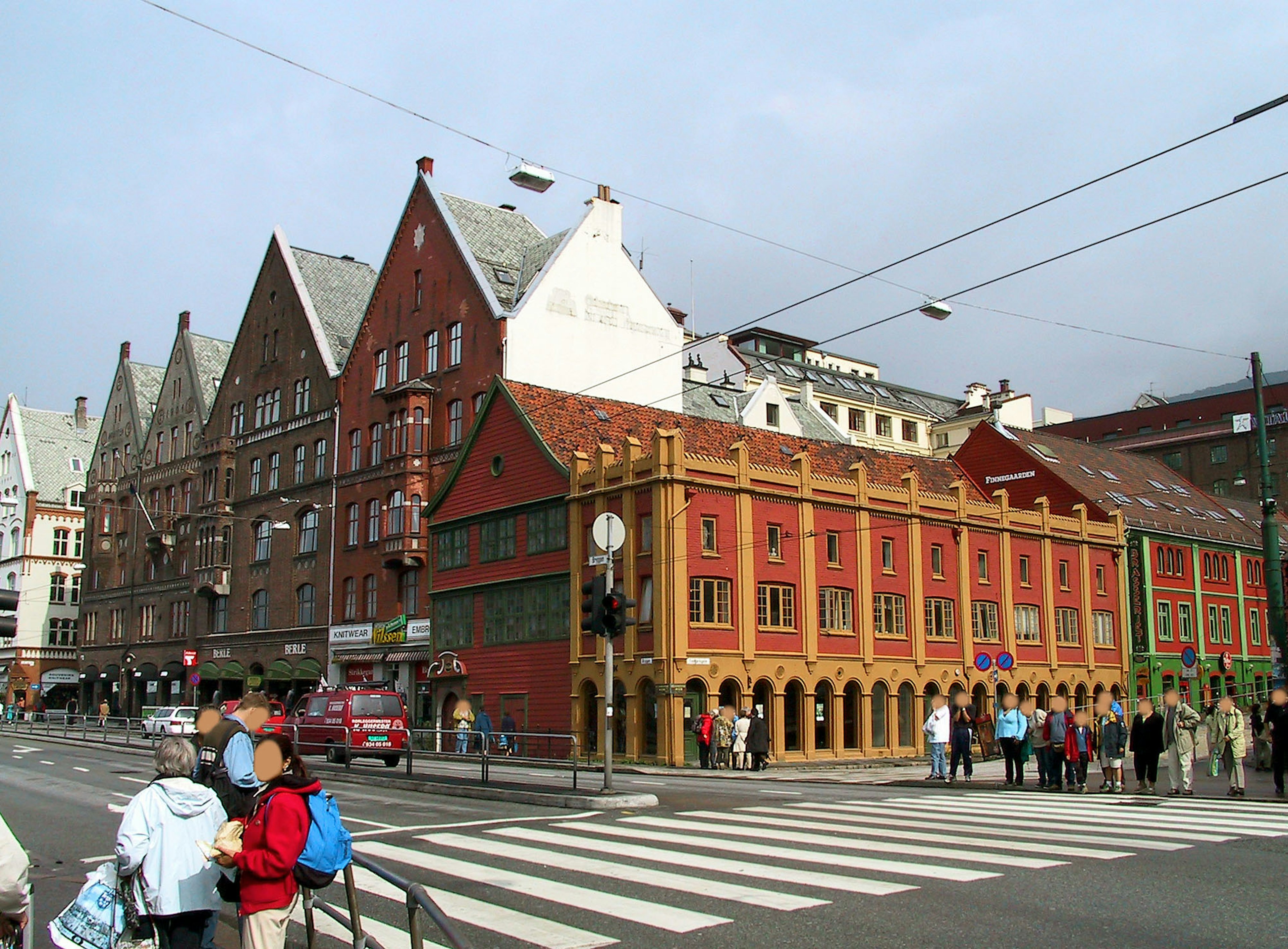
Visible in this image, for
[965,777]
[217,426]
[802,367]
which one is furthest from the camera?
[802,367]

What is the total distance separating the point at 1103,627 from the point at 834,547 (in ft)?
58.8

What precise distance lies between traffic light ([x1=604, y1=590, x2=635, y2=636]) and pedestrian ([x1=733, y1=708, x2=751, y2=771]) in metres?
15.3

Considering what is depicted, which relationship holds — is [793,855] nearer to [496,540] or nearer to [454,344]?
[496,540]

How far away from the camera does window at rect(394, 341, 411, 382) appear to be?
168 ft

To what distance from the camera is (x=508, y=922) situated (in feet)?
29.9

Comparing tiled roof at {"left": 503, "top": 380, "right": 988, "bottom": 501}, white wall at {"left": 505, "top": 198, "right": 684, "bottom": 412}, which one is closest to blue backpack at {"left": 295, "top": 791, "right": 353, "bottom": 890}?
tiled roof at {"left": 503, "top": 380, "right": 988, "bottom": 501}

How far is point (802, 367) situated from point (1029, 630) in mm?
32242

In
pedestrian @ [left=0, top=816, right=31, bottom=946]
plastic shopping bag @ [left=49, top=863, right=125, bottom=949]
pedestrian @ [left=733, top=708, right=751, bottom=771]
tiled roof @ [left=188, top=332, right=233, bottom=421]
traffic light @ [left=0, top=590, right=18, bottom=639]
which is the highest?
tiled roof @ [left=188, top=332, right=233, bottom=421]

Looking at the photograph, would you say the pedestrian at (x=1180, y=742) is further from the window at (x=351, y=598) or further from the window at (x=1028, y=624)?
the window at (x=351, y=598)

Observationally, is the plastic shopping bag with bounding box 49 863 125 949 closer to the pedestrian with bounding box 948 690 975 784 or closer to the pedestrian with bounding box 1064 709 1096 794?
the pedestrian with bounding box 1064 709 1096 794

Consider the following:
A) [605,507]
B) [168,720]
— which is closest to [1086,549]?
[605,507]

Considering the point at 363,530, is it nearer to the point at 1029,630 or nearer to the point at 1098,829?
the point at 1029,630

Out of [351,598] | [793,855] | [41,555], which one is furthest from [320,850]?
[41,555]

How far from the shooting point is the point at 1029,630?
157ft
